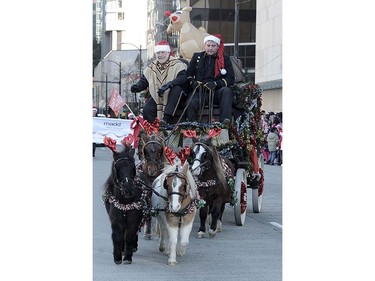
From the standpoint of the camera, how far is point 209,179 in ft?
37.3

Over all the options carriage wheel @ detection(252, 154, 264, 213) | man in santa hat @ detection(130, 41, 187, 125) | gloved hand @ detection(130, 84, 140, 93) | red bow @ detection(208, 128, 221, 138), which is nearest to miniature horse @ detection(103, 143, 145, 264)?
red bow @ detection(208, 128, 221, 138)

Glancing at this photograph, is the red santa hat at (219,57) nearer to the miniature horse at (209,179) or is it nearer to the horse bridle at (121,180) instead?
the miniature horse at (209,179)

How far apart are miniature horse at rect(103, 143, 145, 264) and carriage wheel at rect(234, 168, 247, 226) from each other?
341cm

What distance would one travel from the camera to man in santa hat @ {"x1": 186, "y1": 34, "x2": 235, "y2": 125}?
12.4 metres

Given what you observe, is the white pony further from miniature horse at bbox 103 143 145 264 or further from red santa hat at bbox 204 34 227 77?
red santa hat at bbox 204 34 227 77

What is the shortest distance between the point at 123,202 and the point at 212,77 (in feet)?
13.2

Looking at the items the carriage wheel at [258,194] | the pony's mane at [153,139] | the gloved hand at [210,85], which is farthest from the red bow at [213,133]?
the carriage wheel at [258,194]

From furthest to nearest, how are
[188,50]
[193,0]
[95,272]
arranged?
[193,0], [188,50], [95,272]

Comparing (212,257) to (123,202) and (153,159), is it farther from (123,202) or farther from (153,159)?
(123,202)

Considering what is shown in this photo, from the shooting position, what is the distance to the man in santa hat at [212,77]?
12.4 meters
